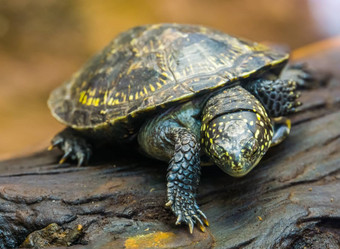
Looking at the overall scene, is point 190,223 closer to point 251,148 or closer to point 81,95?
point 251,148

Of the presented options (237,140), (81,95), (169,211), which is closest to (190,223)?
(169,211)

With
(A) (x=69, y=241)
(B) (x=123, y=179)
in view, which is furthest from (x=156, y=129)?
(A) (x=69, y=241)

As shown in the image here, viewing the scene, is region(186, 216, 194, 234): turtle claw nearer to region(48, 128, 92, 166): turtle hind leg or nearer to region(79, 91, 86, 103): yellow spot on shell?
region(48, 128, 92, 166): turtle hind leg

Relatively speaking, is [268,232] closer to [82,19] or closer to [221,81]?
[221,81]

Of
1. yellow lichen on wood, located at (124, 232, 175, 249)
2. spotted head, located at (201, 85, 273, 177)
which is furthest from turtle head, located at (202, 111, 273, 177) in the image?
yellow lichen on wood, located at (124, 232, 175, 249)

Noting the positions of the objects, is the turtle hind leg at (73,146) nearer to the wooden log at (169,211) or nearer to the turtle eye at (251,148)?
the wooden log at (169,211)

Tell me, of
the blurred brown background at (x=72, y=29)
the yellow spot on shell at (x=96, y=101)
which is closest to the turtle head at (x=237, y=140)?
the yellow spot on shell at (x=96, y=101)
